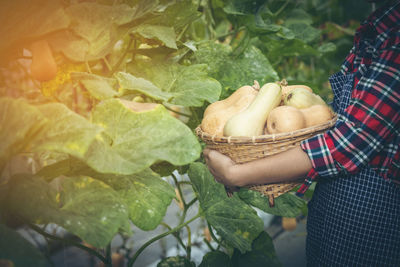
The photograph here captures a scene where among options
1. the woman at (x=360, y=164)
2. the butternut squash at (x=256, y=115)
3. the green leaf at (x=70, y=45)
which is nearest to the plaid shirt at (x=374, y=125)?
the woman at (x=360, y=164)

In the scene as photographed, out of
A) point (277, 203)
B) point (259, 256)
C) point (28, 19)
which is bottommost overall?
point (259, 256)

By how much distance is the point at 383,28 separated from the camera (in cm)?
67

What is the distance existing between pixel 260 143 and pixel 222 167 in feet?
0.34

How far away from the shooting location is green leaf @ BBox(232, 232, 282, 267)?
1.00m

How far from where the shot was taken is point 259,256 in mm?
1010

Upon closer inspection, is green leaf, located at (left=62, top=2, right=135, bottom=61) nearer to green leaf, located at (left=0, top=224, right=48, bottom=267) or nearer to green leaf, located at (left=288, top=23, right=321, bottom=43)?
green leaf, located at (left=0, top=224, right=48, bottom=267)

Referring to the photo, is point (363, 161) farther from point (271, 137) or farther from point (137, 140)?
point (137, 140)

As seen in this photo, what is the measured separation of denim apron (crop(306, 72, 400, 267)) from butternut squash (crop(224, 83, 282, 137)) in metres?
0.16

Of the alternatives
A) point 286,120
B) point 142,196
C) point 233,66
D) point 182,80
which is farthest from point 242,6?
point 142,196

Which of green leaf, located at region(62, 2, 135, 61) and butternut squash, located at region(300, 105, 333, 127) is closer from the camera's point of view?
green leaf, located at region(62, 2, 135, 61)

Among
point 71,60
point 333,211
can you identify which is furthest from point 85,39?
point 333,211

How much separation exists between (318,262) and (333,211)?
0.53 ft

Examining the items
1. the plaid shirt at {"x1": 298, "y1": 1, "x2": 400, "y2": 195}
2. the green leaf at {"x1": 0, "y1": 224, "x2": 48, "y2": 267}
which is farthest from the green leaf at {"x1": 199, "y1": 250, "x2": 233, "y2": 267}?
the green leaf at {"x1": 0, "y1": 224, "x2": 48, "y2": 267}

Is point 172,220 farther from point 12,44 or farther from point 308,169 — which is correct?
point 12,44
